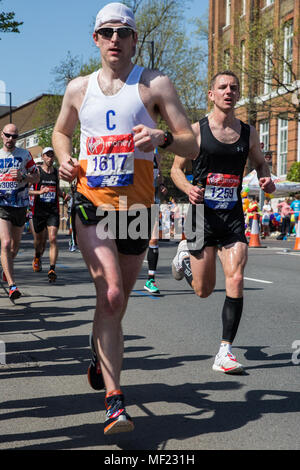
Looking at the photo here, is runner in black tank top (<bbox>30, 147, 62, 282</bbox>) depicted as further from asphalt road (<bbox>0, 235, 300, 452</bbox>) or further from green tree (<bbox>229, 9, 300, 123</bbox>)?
green tree (<bbox>229, 9, 300, 123</bbox>)

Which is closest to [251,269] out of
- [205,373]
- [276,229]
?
[205,373]

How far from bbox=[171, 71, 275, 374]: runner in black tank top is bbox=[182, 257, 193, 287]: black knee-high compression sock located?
0.30 m

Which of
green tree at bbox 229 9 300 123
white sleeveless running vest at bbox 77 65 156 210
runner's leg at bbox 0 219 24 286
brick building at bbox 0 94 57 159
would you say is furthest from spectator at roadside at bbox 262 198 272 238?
brick building at bbox 0 94 57 159

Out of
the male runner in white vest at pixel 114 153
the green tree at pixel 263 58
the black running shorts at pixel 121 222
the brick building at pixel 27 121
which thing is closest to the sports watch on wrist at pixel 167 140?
the male runner in white vest at pixel 114 153

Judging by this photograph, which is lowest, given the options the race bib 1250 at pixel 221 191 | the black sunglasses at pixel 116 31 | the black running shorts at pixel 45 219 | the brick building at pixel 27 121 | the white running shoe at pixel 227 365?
the white running shoe at pixel 227 365

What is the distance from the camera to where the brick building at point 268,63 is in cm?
3159

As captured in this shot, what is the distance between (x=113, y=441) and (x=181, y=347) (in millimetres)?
2627

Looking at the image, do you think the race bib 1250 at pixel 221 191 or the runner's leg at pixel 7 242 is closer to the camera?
the race bib 1250 at pixel 221 191

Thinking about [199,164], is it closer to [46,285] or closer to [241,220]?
[241,220]

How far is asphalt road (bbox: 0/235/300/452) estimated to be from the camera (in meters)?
3.73

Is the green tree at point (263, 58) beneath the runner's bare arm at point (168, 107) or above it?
above

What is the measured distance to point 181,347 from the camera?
624 centimetres

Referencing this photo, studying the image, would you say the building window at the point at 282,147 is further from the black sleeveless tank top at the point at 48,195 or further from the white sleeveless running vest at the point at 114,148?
the white sleeveless running vest at the point at 114,148

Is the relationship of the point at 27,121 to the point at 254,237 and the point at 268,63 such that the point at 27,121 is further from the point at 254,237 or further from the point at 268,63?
the point at 254,237
